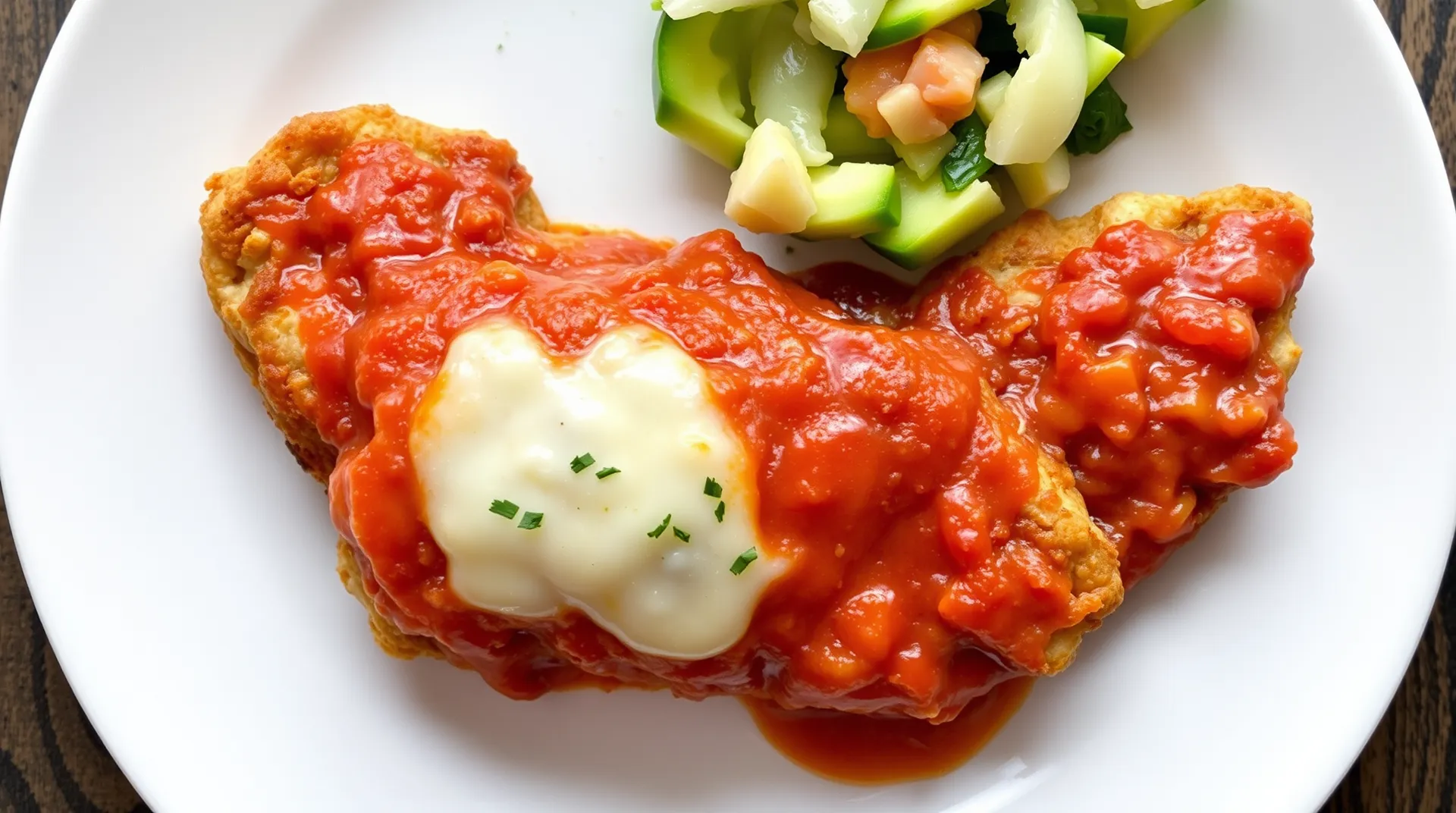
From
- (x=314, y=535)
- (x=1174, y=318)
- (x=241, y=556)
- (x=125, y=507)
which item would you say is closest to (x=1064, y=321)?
(x=1174, y=318)

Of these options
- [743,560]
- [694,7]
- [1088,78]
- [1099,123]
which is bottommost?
[743,560]

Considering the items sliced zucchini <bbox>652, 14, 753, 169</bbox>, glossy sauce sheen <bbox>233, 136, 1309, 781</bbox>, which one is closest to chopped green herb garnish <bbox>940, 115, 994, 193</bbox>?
glossy sauce sheen <bbox>233, 136, 1309, 781</bbox>

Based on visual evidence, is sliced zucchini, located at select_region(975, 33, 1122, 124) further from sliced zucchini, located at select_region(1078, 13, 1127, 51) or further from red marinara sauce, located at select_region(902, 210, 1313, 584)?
red marinara sauce, located at select_region(902, 210, 1313, 584)

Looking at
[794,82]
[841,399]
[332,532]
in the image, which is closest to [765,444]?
[841,399]

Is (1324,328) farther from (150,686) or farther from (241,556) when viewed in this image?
(150,686)

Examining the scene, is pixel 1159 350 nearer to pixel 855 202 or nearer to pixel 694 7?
pixel 855 202

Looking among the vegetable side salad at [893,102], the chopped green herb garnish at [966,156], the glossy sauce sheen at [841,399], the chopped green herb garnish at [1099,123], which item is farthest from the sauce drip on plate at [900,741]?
the chopped green herb garnish at [1099,123]

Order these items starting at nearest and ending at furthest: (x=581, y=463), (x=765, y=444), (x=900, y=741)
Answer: (x=581, y=463) < (x=765, y=444) < (x=900, y=741)

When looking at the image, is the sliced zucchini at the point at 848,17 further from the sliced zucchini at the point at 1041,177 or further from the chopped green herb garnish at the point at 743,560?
the chopped green herb garnish at the point at 743,560
